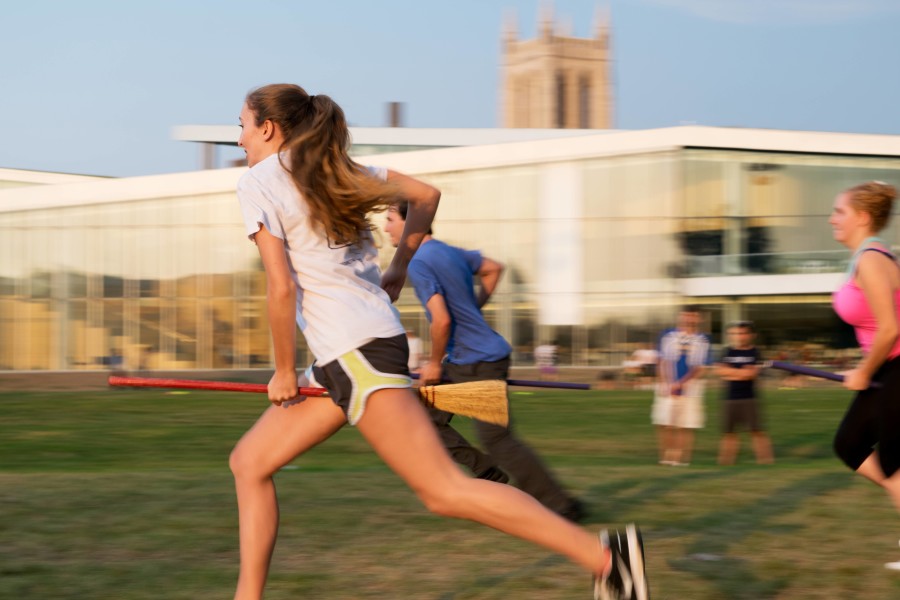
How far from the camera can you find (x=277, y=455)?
3.73 meters

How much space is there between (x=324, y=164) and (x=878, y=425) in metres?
2.47

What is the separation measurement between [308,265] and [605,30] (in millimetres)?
123344

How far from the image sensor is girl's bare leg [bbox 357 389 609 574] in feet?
11.6

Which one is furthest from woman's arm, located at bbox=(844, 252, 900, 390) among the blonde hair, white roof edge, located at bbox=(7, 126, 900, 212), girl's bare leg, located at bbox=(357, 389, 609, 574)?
white roof edge, located at bbox=(7, 126, 900, 212)

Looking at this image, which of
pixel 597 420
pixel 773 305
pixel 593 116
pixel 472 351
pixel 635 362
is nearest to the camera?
pixel 472 351

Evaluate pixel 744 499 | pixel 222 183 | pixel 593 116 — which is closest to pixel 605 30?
pixel 593 116

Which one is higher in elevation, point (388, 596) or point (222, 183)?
point (222, 183)

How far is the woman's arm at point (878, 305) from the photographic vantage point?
4520mm

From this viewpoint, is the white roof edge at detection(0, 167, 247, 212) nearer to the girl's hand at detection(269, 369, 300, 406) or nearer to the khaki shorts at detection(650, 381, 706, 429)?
the khaki shorts at detection(650, 381, 706, 429)

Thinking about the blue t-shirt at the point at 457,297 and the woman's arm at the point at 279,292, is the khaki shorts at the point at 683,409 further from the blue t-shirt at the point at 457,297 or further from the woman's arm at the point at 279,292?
the woman's arm at the point at 279,292

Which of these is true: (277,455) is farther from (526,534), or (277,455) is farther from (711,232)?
(711,232)

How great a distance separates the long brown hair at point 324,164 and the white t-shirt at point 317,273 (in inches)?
1.6

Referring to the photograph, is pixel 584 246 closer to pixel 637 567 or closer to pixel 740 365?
pixel 740 365

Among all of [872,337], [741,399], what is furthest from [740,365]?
[872,337]
